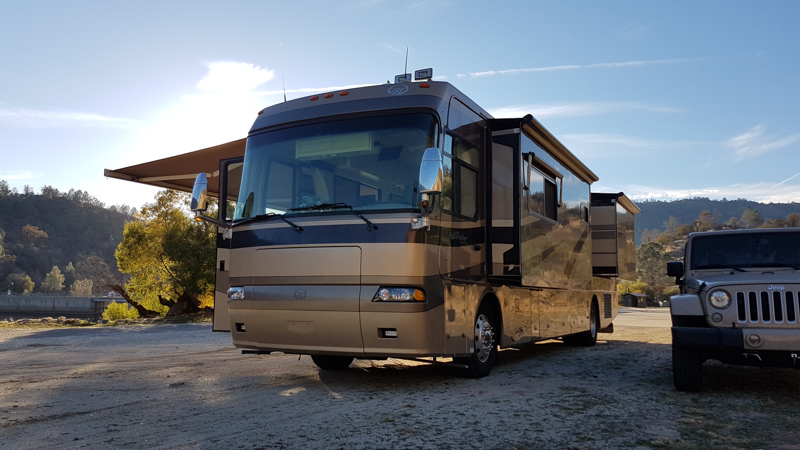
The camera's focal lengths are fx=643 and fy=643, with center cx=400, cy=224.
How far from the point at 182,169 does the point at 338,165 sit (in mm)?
6069

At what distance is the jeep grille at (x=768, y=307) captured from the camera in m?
6.19

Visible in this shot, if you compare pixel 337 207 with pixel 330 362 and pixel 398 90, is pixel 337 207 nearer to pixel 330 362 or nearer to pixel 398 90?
pixel 398 90

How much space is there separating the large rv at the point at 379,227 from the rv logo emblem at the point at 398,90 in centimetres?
2

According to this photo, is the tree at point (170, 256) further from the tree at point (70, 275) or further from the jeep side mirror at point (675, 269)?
the tree at point (70, 275)

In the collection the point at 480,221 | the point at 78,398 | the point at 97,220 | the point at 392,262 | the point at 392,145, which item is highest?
the point at 97,220

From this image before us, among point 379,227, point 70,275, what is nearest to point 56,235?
point 70,275

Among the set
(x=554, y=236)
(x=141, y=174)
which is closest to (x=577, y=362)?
(x=554, y=236)

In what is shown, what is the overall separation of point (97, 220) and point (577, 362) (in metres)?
136

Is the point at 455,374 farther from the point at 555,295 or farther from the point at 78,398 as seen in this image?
the point at 78,398

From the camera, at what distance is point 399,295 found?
638cm

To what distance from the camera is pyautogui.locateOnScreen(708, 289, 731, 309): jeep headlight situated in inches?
251

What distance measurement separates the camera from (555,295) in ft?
33.5

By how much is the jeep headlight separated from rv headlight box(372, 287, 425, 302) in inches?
115

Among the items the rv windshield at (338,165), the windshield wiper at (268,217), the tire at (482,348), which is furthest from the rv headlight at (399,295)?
the tire at (482,348)
